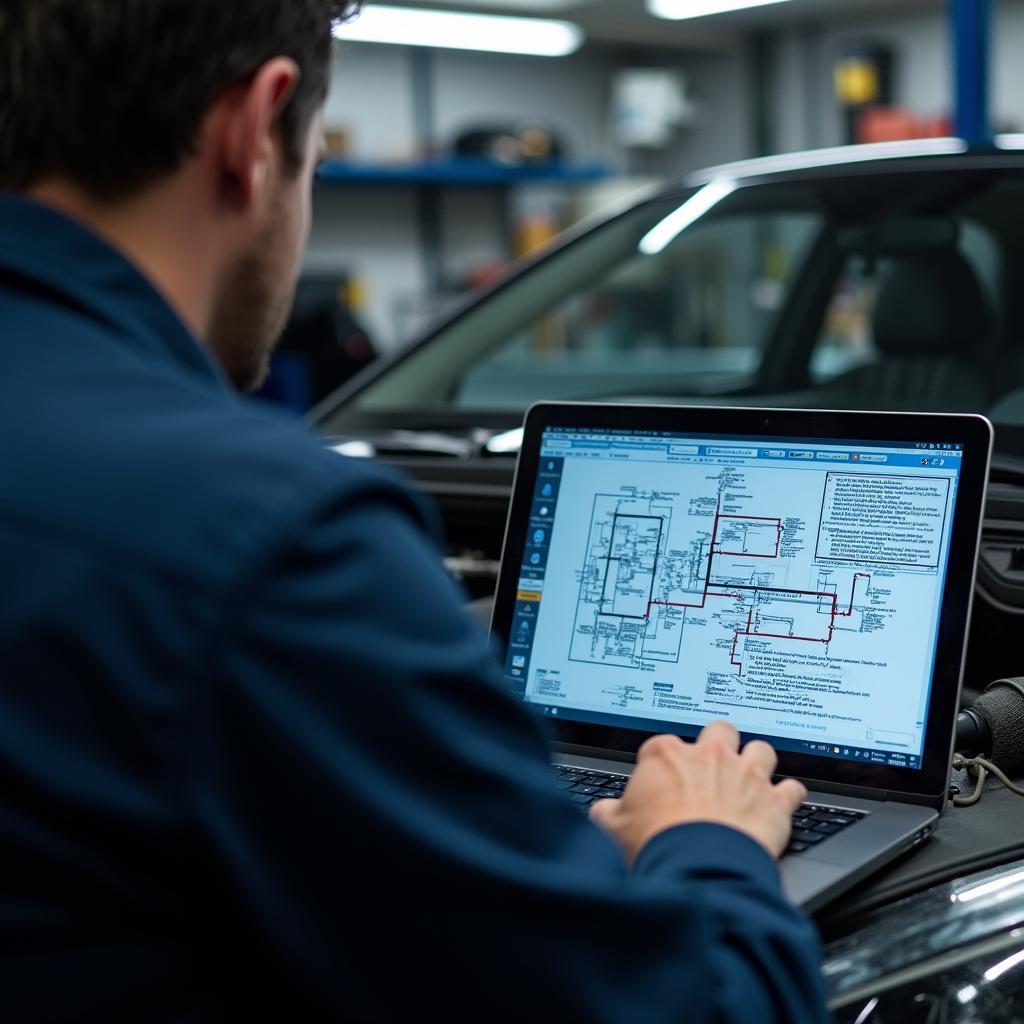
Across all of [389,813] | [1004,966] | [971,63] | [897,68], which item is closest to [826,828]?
[1004,966]

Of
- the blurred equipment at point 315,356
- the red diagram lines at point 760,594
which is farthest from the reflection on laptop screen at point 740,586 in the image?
the blurred equipment at point 315,356

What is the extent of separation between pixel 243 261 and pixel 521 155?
26.9ft

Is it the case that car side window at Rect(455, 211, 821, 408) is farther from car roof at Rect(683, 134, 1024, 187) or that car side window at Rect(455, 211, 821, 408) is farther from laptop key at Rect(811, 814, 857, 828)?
laptop key at Rect(811, 814, 857, 828)

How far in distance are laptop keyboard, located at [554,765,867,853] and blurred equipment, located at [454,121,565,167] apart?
7.78 metres

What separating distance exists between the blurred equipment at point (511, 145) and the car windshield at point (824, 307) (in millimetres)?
6467

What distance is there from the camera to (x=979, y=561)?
3.97 ft

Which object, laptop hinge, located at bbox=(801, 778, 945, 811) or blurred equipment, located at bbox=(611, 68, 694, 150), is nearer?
laptop hinge, located at bbox=(801, 778, 945, 811)

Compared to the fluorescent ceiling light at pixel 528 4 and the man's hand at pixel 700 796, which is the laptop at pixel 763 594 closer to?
the man's hand at pixel 700 796

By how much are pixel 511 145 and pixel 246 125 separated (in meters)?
8.27

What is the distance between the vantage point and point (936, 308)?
6.15 feet

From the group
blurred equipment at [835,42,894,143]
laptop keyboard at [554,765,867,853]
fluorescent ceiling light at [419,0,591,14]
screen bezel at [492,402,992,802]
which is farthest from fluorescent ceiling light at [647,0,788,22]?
laptop keyboard at [554,765,867,853]

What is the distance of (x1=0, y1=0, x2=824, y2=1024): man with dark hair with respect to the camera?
530 mm

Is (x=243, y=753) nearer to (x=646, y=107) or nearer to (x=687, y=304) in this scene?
(x=687, y=304)

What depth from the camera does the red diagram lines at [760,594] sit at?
102 centimetres
